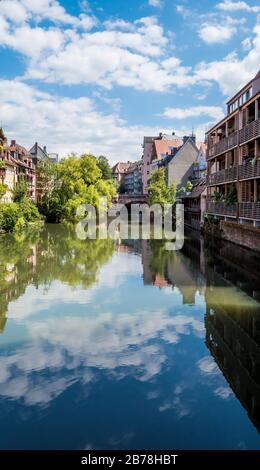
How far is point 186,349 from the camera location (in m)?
11.2

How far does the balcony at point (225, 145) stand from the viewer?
34.4 metres

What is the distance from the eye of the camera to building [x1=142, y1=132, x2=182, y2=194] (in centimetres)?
9431

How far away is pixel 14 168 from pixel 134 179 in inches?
3330

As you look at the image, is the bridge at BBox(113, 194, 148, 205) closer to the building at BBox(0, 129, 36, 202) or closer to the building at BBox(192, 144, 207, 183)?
the building at BBox(192, 144, 207, 183)

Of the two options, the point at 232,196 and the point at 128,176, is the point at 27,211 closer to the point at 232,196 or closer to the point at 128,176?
the point at 232,196

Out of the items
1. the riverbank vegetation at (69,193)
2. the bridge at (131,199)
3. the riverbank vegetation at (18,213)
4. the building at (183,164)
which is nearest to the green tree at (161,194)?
the riverbank vegetation at (69,193)

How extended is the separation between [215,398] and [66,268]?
57.1 ft

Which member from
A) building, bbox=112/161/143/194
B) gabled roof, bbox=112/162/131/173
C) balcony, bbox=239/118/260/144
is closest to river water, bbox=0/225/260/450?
balcony, bbox=239/118/260/144

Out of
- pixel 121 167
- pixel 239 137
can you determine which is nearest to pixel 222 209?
pixel 239 137

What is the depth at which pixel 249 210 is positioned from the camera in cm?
2931

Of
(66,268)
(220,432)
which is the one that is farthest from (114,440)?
(66,268)

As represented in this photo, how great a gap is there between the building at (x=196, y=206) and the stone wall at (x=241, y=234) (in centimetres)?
1354

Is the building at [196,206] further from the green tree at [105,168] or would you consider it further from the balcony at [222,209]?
the green tree at [105,168]

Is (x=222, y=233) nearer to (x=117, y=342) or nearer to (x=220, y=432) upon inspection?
(x=117, y=342)
